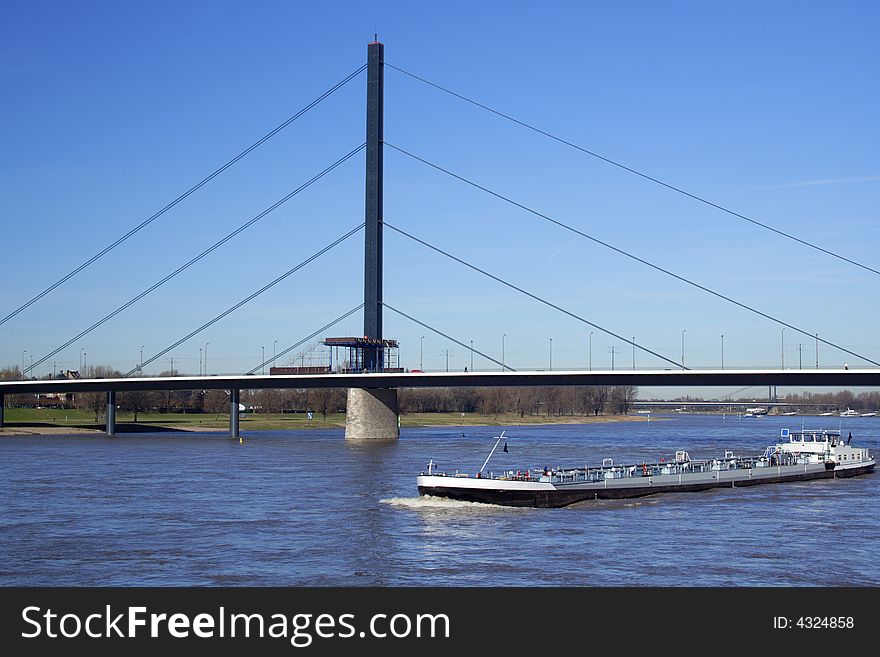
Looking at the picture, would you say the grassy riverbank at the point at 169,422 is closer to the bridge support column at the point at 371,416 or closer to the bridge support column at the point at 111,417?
the bridge support column at the point at 111,417

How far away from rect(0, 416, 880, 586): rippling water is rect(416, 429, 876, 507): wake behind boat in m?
0.89

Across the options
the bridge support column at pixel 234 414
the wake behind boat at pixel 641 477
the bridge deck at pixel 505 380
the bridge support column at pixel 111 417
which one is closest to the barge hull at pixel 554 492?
the wake behind boat at pixel 641 477

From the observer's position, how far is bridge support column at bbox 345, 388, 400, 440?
106 m

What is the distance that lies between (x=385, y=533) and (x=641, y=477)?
1958 cm

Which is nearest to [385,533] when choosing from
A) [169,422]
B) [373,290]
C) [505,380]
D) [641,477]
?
[641,477]

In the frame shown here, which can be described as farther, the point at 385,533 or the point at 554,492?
the point at 554,492

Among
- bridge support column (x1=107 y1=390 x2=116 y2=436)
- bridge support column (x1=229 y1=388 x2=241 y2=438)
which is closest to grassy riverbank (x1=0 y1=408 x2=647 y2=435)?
bridge support column (x1=107 y1=390 x2=116 y2=436)

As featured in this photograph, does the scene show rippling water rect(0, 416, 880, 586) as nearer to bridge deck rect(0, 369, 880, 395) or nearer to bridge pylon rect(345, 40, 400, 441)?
bridge deck rect(0, 369, 880, 395)

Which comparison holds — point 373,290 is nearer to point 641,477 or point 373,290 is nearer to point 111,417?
point 111,417

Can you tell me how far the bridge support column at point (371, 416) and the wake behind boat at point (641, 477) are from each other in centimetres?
4052

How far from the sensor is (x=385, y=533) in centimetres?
3803
